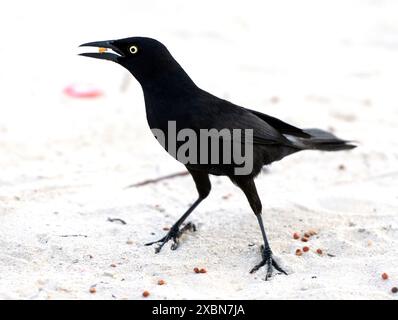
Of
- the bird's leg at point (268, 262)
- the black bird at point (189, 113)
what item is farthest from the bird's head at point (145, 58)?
the bird's leg at point (268, 262)

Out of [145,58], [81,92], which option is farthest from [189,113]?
[81,92]

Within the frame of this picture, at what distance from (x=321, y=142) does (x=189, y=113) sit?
1.27 m

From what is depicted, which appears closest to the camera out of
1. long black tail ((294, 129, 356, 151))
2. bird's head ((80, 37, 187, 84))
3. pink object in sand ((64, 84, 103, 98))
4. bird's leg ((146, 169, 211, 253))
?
bird's head ((80, 37, 187, 84))

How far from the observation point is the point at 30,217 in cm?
523

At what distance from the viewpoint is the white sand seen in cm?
440

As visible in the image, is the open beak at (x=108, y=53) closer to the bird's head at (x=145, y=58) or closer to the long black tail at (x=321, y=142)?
the bird's head at (x=145, y=58)

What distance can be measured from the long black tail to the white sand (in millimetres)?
431

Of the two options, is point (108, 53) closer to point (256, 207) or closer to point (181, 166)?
point (256, 207)

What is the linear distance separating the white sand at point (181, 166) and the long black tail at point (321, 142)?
43 cm

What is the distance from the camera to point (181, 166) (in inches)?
259

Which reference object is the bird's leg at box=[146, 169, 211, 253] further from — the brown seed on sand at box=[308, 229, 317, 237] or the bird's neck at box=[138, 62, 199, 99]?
the brown seed on sand at box=[308, 229, 317, 237]

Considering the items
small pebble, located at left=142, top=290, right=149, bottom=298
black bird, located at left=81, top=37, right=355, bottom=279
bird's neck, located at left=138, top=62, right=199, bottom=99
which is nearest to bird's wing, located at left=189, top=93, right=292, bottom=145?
black bird, located at left=81, top=37, right=355, bottom=279
